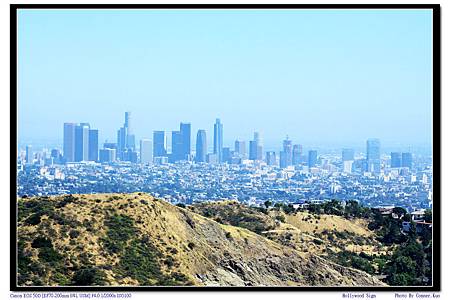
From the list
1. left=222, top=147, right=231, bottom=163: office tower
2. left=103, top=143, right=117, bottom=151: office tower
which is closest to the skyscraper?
left=222, top=147, right=231, bottom=163: office tower

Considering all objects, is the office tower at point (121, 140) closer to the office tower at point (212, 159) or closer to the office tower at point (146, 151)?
the office tower at point (146, 151)

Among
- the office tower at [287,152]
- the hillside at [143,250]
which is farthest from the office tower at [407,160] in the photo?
the office tower at [287,152]

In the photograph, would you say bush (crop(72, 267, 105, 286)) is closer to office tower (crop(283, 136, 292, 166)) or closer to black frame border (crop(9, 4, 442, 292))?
black frame border (crop(9, 4, 442, 292))

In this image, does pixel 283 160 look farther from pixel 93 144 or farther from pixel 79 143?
pixel 79 143

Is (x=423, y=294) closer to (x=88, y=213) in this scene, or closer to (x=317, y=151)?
(x=88, y=213)

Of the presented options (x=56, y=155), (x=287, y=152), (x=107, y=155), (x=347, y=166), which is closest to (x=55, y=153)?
(x=56, y=155)

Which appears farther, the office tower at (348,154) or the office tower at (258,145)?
the office tower at (258,145)

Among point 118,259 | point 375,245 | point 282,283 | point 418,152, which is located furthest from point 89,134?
point 375,245
